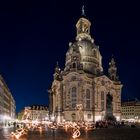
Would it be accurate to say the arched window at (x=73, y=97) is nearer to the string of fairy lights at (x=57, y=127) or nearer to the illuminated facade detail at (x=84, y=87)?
the illuminated facade detail at (x=84, y=87)

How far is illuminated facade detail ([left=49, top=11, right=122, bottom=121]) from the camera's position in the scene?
421ft

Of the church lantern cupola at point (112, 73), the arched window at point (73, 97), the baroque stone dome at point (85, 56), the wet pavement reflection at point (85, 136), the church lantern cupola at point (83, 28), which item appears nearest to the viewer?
the wet pavement reflection at point (85, 136)

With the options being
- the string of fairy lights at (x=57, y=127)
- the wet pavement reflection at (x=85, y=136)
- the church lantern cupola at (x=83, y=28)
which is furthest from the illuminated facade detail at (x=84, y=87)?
the wet pavement reflection at (x=85, y=136)

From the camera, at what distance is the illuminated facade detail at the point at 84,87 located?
128 metres

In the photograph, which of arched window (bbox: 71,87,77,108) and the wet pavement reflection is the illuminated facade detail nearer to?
arched window (bbox: 71,87,77,108)

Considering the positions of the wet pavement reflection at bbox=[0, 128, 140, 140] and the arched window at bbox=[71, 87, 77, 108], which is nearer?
the wet pavement reflection at bbox=[0, 128, 140, 140]

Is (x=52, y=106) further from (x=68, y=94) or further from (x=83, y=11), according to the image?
(x=83, y=11)

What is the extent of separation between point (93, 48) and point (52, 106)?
103 feet

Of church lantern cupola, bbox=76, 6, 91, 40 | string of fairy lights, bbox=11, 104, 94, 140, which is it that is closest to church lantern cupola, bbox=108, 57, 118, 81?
church lantern cupola, bbox=76, 6, 91, 40

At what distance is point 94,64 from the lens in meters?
145

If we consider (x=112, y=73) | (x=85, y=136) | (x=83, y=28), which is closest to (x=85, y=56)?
(x=112, y=73)

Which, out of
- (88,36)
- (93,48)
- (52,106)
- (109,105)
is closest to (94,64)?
(93,48)

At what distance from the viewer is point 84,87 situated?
129625mm

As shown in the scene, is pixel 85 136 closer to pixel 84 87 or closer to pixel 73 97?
pixel 73 97
